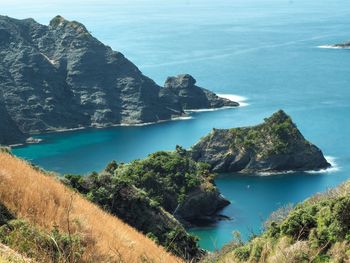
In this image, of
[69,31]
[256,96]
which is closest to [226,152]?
[256,96]

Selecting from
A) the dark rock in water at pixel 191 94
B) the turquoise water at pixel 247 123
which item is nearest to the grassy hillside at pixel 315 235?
the turquoise water at pixel 247 123

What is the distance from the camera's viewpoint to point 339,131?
114 metres

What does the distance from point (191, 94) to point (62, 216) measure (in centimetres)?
13900

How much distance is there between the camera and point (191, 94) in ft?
492

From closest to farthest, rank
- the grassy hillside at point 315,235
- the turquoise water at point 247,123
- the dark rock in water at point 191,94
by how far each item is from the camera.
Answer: the grassy hillside at point 315,235, the turquoise water at point 247,123, the dark rock in water at point 191,94

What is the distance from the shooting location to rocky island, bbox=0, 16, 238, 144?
463ft

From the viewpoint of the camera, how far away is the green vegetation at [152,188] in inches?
1483

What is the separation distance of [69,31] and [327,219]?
14948 centimetres

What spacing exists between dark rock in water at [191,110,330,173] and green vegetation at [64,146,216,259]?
13850 mm

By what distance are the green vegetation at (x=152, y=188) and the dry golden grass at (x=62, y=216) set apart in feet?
75.9

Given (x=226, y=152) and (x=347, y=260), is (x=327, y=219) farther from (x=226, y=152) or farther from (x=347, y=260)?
(x=226, y=152)

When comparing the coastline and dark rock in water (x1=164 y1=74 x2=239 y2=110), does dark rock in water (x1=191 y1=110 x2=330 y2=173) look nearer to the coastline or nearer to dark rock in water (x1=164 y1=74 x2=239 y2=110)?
the coastline

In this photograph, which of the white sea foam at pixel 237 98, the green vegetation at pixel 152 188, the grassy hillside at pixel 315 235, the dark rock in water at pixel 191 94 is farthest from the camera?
the dark rock in water at pixel 191 94

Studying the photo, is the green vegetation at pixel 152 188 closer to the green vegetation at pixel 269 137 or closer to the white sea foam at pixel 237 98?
the green vegetation at pixel 269 137
